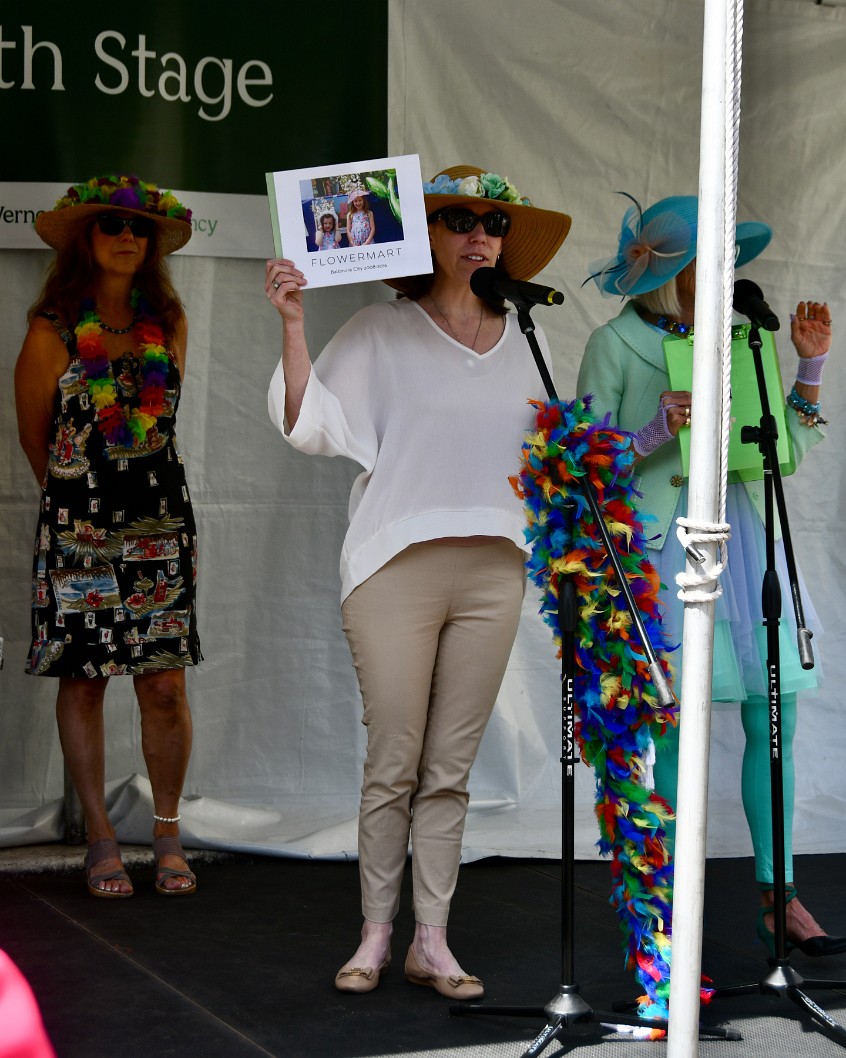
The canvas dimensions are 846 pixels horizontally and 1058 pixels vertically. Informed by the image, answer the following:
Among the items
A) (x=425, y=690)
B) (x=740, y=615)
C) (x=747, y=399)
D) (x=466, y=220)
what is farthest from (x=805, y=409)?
(x=425, y=690)

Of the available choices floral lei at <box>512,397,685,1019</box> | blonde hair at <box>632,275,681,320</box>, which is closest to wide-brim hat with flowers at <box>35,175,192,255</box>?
blonde hair at <box>632,275,681,320</box>

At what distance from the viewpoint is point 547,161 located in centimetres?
439

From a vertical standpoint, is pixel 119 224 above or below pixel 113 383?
above

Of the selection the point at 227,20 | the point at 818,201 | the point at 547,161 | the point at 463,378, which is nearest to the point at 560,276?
the point at 547,161

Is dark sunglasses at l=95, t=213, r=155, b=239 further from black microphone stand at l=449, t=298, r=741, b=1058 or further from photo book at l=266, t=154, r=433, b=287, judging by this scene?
black microphone stand at l=449, t=298, r=741, b=1058

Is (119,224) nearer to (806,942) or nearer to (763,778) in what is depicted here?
(763,778)

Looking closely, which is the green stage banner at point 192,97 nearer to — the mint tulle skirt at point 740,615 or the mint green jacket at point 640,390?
the mint green jacket at point 640,390

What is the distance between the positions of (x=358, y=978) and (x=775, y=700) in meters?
1.07

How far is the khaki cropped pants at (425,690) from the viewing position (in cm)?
291

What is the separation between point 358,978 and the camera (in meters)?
2.97

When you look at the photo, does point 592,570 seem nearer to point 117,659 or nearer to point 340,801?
point 117,659

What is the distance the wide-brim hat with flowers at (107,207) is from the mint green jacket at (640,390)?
1.30 m

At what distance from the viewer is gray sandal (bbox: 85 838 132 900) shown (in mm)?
3764

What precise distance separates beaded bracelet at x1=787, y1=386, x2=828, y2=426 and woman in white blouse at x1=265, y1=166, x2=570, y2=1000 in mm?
658
